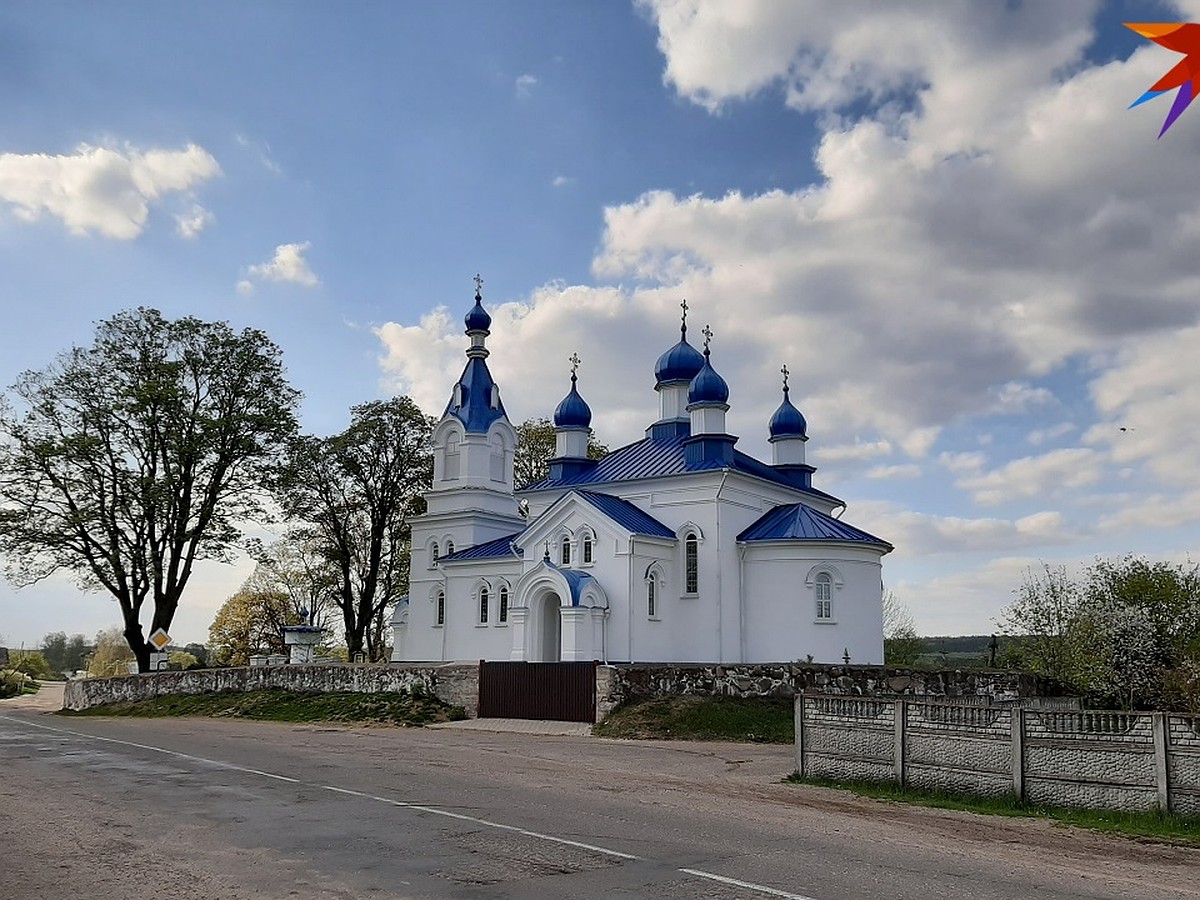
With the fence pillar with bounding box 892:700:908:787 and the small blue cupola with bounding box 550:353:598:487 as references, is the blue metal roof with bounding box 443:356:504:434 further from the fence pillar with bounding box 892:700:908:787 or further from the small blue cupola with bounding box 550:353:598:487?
the fence pillar with bounding box 892:700:908:787

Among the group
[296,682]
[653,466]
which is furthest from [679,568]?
[296,682]

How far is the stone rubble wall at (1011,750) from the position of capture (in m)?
10.5

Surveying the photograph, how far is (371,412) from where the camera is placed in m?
44.7

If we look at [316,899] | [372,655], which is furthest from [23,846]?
[372,655]

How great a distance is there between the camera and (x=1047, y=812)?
11.2 metres

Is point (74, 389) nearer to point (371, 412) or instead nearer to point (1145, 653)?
point (371, 412)

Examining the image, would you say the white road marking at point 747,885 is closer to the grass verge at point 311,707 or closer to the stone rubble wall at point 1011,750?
the stone rubble wall at point 1011,750

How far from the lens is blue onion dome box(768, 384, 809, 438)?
123ft

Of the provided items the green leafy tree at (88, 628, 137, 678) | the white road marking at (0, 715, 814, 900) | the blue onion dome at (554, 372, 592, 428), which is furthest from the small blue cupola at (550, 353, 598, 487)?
the green leafy tree at (88, 628, 137, 678)

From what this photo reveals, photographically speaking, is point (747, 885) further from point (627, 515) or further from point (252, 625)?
point (252, 625)

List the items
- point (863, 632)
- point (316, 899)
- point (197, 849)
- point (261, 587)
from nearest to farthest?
point (316, 899) < point (197, 849) < point (863, 632) < point (261, 587)

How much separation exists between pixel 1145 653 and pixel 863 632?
9.03m

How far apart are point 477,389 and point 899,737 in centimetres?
2835

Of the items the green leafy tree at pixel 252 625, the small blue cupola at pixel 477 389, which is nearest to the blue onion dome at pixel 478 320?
the small blue cupola at pixel 477 389
